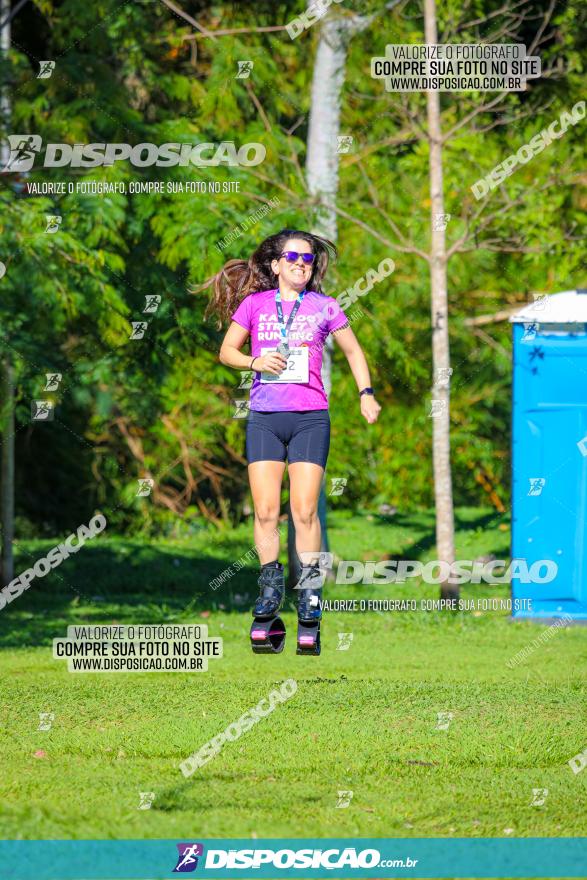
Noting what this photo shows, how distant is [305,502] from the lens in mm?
5355

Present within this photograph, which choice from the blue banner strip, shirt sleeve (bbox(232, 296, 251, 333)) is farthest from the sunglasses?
the blue banner strip

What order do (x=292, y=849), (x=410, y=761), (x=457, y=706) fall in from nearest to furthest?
(x=292, y=849) < (x=410, y=761) < (x=457, y=706)

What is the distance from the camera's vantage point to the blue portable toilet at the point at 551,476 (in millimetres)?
A: 12352

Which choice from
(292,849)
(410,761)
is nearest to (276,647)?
(292,849)

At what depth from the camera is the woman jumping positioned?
211 inches

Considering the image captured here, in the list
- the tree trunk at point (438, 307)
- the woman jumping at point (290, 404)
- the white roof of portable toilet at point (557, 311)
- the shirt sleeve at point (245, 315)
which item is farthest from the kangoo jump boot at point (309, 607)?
the tree trunk at point (438, 307)

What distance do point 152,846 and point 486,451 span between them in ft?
47.4


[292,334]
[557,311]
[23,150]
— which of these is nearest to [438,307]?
[557,311]

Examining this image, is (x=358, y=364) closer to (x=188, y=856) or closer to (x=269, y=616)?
(x=269, y=616)

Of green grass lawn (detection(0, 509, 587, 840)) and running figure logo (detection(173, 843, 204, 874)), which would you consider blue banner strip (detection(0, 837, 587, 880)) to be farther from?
green grass lawn (detection(0, 509, 587, 840))

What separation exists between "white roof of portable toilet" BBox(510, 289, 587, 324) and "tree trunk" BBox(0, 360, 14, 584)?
5.30m

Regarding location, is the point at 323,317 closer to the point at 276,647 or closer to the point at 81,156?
the point at 276,647

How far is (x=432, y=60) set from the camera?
487 inches

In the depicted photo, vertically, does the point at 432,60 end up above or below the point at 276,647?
above
